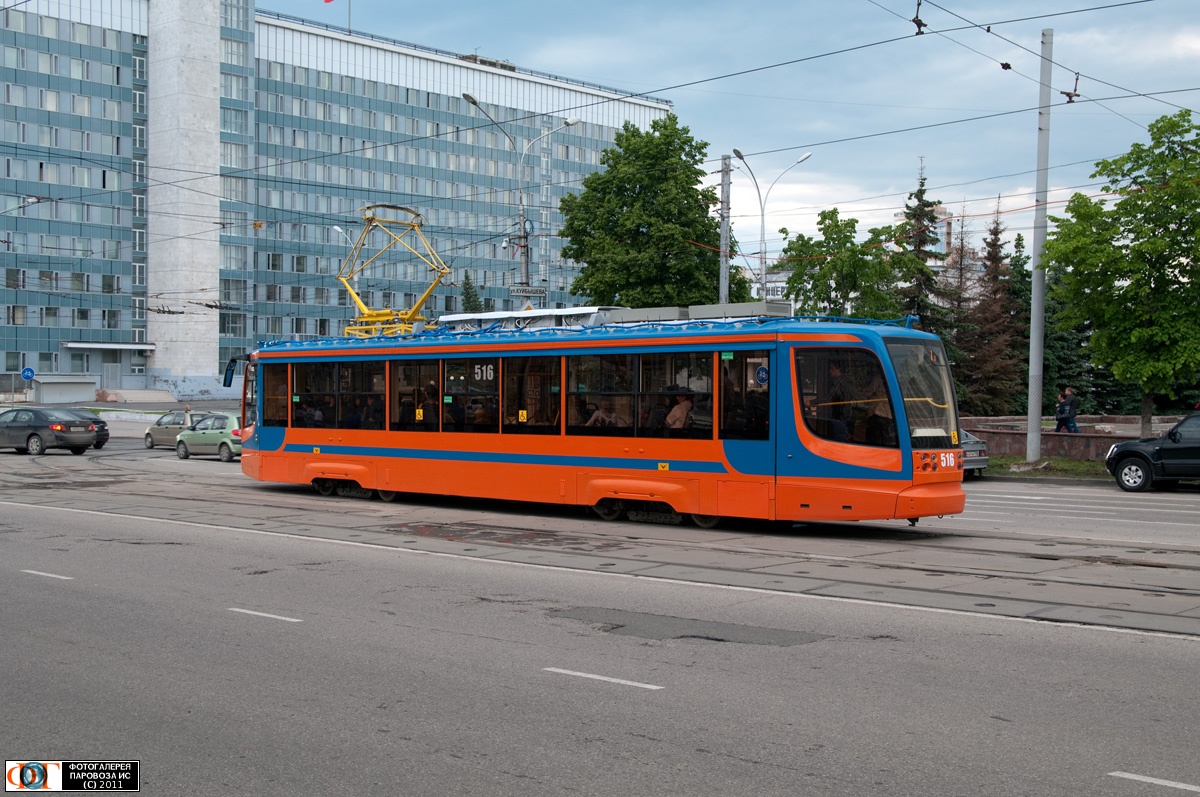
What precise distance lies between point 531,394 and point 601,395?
1349 millimetres

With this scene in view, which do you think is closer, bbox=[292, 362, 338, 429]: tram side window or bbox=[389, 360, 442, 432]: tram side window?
bbox=[389, 360, 442, 432]: tram side window

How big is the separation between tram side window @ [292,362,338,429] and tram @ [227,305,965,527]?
0.03 metres

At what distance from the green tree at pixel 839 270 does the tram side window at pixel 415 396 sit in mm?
18940

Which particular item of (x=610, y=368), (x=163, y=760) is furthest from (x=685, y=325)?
(x=163, y=760)

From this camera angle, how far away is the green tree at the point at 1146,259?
2397cm

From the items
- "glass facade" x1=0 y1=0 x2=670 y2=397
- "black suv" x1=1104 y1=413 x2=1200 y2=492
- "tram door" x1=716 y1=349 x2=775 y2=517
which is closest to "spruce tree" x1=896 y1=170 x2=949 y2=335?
"glass facade" x1=0 y1=0 x2=670 y2=397

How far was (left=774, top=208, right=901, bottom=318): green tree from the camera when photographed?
3456cm

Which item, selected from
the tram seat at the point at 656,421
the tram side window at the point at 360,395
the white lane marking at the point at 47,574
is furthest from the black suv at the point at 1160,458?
A: the white lane marking at the point at 47,574

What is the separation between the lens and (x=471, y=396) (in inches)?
712

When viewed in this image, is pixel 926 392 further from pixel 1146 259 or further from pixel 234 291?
pixel 234 291

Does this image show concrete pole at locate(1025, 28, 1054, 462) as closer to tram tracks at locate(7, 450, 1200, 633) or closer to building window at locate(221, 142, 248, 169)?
tram tracks at locate(7, 450, 1200, 633)

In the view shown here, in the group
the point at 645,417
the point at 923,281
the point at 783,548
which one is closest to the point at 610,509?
the point at 645,417

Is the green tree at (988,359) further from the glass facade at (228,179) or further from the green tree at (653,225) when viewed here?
the glass facade at (228,179)

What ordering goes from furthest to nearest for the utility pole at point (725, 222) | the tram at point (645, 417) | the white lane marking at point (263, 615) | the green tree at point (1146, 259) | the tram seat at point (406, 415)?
the utility pole at point (725, 222) < the green tree at point (1146, 259) < the tram seat at point (406, 415) < the tram at point (645, 417) < the white lane marking at point (263, 615)
